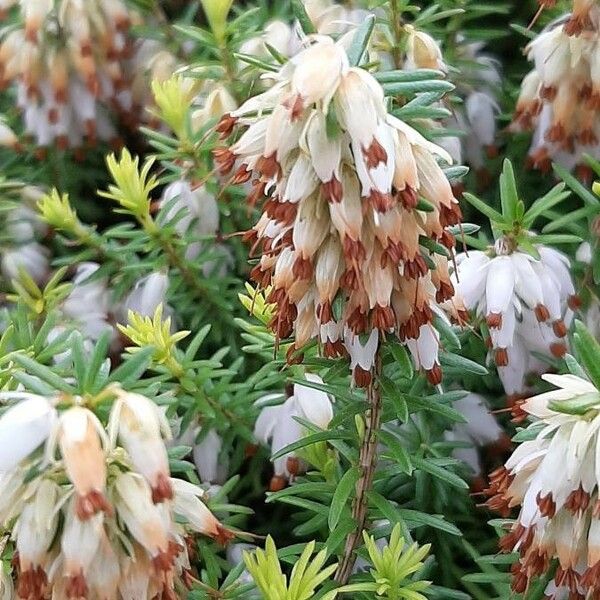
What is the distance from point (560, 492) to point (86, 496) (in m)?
0.73

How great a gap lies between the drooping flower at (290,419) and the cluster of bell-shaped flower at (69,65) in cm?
141

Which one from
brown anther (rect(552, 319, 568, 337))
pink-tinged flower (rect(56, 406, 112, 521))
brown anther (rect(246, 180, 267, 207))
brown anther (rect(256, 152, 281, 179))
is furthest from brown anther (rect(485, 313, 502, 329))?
pink-tinged flower (rect(56, 406, 112, 521))

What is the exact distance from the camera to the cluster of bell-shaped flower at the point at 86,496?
1345mm

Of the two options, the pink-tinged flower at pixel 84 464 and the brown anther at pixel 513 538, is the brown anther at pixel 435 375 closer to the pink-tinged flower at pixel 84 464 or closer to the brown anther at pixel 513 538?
the brown anther at pixel 513 538

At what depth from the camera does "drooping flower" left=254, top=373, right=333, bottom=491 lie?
84.4 inches

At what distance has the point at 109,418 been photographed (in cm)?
147

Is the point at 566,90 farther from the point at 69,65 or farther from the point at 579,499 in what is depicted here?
the point at 69,65

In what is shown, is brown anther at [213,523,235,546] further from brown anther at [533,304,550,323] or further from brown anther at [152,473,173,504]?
brown anther at [533,304,550,323]

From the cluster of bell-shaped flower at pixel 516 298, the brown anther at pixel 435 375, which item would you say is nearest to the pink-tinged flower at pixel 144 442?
the brown anther at pixel 435 375

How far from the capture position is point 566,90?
2.54 meters

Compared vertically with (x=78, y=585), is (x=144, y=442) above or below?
above

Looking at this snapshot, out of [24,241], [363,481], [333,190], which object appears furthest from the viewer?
[24,241]

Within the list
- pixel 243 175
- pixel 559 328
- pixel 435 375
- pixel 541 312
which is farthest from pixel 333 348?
pixel 559 328

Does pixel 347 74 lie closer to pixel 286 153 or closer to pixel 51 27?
pixel 286 153
